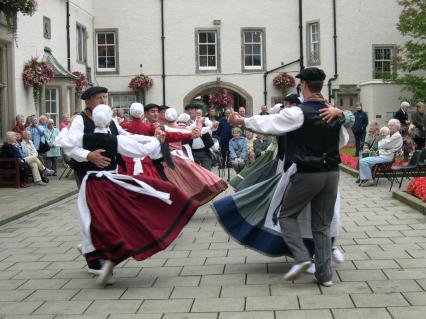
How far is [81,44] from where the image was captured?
27.8 m

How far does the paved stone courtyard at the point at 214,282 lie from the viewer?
567 cm

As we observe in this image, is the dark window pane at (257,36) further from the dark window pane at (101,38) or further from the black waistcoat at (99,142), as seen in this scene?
the black waistcoat at (99,142)

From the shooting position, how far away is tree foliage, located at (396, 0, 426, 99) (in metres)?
25.5

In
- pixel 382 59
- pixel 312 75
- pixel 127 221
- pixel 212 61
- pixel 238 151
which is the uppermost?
pixel 212 61

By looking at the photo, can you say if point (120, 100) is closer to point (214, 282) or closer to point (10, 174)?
point (10, 174)

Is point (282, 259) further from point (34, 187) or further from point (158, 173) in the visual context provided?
point (34, 187)

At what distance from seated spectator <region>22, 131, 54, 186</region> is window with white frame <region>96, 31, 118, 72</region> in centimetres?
1385

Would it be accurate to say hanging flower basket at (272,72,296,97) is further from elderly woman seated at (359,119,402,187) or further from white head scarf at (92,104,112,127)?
white head scarf at (92,104,112,127)

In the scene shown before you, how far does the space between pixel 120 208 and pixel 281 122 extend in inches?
67.5

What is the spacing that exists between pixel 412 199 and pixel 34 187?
8.75m

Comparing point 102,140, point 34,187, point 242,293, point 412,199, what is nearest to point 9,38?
point 34,187

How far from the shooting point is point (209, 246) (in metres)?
8.62

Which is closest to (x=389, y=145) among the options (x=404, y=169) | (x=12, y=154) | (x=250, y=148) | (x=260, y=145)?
(x=404, y=169)

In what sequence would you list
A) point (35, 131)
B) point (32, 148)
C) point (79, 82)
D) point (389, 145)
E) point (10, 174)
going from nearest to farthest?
point (389, 145)
point (10, 174)
point (32, 148)
point (35, 131)
point (79, 82)
